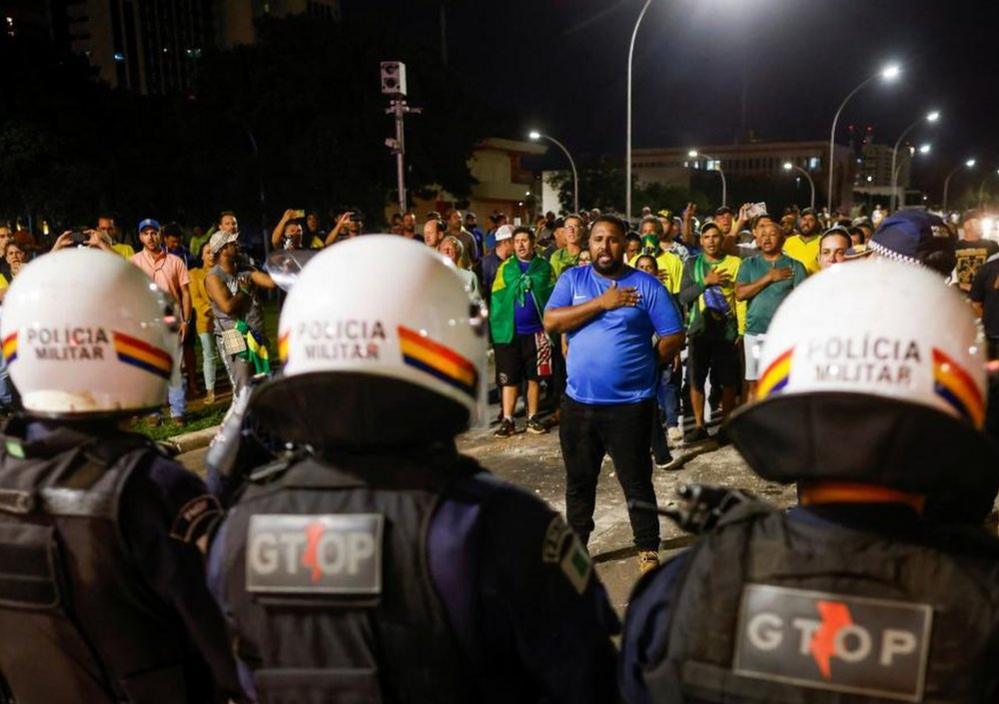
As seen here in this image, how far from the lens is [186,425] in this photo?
843cm

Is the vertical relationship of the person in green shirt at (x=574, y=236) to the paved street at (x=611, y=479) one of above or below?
above

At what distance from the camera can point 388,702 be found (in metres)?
1.59

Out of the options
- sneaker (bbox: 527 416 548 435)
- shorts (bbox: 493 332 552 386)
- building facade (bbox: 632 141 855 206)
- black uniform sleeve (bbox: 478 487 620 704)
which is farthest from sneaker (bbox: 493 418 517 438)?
building facade (bbox: 632 141 855 206)

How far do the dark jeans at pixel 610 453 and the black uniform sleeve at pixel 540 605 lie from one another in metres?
2.97

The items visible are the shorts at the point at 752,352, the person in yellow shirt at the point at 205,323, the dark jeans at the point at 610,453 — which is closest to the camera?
the dark jeans at the point at 610,453

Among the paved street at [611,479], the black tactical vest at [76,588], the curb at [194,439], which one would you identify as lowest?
the paved street at [611,479]

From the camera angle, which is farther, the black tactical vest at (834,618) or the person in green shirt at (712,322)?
the person in green shirt at (712,322)

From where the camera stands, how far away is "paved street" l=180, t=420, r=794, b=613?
5211mm

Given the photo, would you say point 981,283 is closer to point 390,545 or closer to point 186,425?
point 390,545

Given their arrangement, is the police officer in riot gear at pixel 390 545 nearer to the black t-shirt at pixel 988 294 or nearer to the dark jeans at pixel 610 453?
the dark jeans at pixel 610 453

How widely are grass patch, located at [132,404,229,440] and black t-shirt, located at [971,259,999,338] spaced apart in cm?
672

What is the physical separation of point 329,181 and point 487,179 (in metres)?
24.4

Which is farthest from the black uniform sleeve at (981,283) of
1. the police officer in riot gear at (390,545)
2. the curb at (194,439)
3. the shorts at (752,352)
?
the curb at (194,439)

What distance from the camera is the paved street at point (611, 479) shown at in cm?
521
